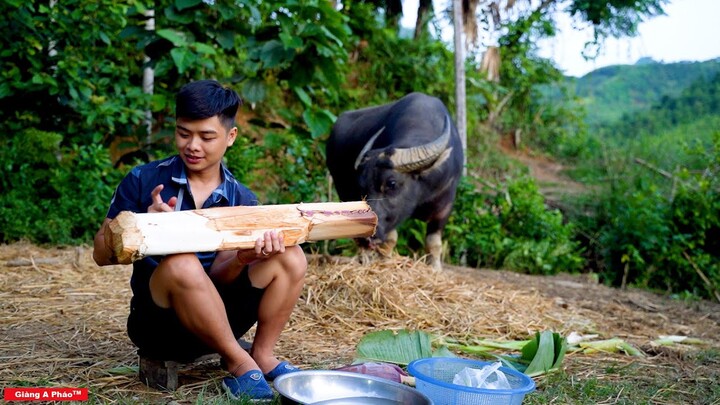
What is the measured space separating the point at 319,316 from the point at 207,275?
5.37ft

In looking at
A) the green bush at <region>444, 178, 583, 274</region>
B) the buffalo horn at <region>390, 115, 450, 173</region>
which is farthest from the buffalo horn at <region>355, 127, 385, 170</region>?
the green bush at <region>444, 178, 583, 274</region>

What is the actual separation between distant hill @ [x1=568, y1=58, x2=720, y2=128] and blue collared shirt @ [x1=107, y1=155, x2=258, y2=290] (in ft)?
49.9

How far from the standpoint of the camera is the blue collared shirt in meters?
2.61

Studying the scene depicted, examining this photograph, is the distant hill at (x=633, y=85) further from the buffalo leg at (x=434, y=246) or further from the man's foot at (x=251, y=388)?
the man's foot at (x=251, y=388)

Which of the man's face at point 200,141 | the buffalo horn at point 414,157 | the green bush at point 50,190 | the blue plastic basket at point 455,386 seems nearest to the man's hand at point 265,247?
the man's face at point 200,141

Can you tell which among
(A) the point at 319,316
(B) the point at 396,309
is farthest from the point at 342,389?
(B) the point at 396,309

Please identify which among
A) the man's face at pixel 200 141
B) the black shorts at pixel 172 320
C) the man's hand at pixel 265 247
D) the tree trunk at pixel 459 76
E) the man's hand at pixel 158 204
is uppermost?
the tree trunk at pixel 459 76

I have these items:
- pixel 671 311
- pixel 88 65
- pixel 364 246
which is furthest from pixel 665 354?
pixel 88 65

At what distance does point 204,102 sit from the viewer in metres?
2.59

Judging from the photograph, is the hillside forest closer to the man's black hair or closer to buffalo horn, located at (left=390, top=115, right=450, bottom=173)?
buffalo horn, located at (left=390, top=115, right=450, bottom=173)

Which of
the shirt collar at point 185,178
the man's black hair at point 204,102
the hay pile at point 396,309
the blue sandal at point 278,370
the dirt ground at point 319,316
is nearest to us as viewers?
the man's black hair at point 204,102

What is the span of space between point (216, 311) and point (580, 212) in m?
7.08

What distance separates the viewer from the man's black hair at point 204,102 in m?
2.58

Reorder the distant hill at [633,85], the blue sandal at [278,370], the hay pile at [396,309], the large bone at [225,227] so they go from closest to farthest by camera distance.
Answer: the large bone at [225,227] → the blue sandal at [278,370] → the hay pile at [396,309] → the distant hill at [633,85]
